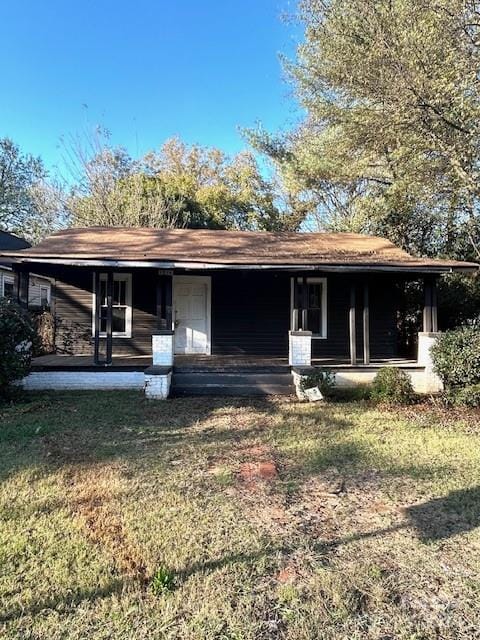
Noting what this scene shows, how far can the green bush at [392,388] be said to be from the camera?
26.8ft

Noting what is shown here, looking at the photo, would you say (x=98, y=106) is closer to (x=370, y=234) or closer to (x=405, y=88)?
(x=370, y=234)

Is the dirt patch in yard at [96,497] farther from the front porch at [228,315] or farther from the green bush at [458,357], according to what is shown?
the green bush at [458,357]

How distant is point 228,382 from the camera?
29.2 feet

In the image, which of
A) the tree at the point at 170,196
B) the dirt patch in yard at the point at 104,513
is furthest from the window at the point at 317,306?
the tree at the point at 170,196

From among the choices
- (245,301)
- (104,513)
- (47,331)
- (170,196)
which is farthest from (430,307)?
(170,196)

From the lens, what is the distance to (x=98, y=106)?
19547 millimetres

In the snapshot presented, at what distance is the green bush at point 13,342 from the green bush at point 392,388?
21.1 feet

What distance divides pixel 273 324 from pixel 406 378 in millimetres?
4175

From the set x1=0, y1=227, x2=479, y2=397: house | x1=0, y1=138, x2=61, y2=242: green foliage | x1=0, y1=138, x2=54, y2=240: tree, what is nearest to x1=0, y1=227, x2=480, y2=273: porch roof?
x1=0, y1=227, x2=479, y2=397: house

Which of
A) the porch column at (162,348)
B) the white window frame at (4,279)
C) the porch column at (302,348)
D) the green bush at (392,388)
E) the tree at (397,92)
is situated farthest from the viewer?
the white window frame at (4,279)

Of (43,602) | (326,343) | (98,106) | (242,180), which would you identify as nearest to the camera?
(43,602)

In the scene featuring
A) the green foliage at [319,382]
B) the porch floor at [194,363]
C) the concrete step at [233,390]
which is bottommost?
the concrete step at [233,390]

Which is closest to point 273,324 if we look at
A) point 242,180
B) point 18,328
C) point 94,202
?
point 18,328

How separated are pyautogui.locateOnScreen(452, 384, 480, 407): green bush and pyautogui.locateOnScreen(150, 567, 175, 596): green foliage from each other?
6668 mm
